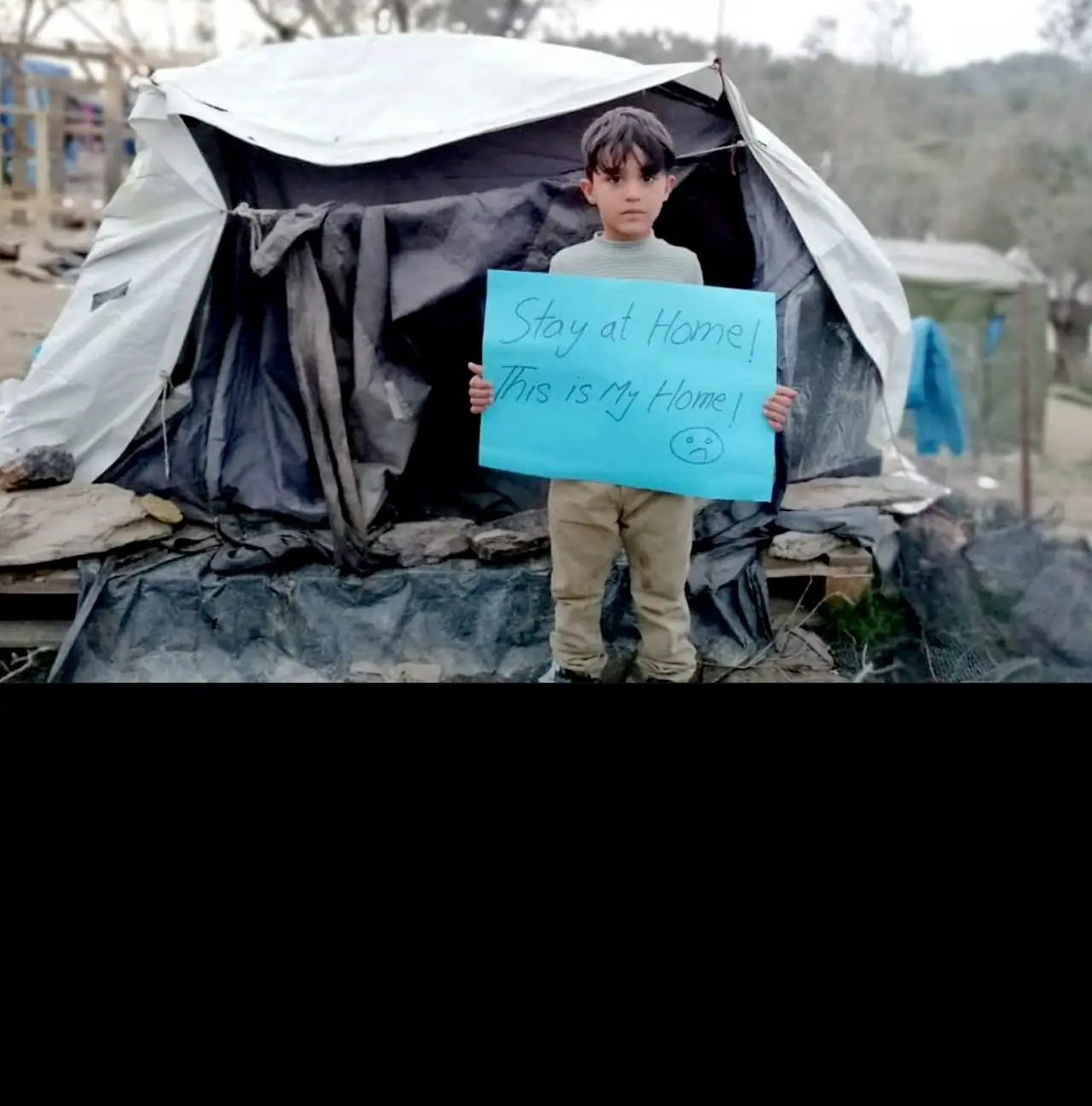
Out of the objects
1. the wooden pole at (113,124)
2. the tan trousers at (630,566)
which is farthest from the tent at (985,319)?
the wooden pole at (113,124)

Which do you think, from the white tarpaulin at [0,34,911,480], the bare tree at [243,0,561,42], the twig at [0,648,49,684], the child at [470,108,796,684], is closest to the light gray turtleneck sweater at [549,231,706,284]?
the child at [470,108,796,684]

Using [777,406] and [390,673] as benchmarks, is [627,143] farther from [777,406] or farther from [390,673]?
[390,673]

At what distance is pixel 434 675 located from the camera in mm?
1590

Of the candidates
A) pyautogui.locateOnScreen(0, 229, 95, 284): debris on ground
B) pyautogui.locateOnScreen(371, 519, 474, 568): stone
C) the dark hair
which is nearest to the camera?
the dark hair

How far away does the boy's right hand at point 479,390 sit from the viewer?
1.46 metres

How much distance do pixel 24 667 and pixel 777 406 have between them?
3.66 feet

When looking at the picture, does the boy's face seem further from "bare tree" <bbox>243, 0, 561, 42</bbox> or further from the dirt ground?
the dirt ground

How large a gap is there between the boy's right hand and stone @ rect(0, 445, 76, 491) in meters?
0.62

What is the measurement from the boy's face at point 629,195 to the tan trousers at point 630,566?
0.34 metres

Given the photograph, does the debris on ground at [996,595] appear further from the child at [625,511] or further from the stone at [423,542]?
the stone at [423,542]

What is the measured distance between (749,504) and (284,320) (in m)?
0.76

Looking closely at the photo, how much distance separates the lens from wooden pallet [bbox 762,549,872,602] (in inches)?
64.2
